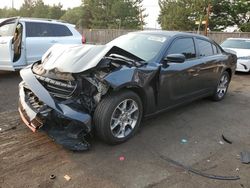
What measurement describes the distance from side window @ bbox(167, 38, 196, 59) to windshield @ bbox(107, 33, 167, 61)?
0.67 feet

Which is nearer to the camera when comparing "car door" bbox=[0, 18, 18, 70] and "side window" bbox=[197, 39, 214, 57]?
"side window" bbox=[197, 39, 214, 57]

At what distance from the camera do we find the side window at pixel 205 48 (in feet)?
17.6

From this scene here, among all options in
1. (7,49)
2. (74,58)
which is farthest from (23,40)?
(74,58)

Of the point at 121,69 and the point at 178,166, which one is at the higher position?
the point at 121,69

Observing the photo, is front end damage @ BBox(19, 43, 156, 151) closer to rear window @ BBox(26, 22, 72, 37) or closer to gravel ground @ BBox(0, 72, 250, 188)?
gravel ground @ BBox(0, 72, 250, 188)

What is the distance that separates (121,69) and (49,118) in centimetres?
113

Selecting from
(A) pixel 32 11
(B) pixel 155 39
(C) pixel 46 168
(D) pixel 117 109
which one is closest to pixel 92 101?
(D) pixel 117 109

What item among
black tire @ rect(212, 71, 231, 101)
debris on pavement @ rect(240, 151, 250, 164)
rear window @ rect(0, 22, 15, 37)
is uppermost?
rear window @ rect(0, 22, 15, 37)

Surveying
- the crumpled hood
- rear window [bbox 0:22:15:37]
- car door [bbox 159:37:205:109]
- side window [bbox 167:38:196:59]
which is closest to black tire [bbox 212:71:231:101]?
car door [bbox 159:37:205:109]

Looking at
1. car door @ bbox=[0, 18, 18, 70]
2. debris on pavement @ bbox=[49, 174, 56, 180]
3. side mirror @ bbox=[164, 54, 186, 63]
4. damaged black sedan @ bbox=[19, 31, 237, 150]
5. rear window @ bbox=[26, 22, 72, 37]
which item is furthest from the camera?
rear window @ bbox=[26, 22, 72, 37]

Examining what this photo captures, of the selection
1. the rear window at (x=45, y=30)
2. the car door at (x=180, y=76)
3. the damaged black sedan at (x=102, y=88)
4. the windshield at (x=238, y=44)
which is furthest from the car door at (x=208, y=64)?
the windshield at (x=238, y=44)

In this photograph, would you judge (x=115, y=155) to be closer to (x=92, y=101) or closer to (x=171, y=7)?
(x=92, y=101)

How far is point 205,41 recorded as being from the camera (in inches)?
222

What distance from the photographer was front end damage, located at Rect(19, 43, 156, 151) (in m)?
3.35
